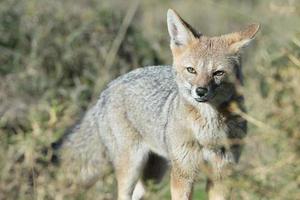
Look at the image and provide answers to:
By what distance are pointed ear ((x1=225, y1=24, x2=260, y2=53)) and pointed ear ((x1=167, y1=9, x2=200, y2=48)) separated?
0.26 metres

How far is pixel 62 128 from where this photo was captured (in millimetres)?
7816

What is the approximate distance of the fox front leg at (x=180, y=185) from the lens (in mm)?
6398

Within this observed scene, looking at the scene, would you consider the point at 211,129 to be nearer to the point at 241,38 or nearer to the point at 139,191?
the point at 241,38

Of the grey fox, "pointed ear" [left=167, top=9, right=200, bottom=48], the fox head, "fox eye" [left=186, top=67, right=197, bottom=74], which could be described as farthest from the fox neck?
"pointed ear" [left=167, top=9, right=200, bottom=48]

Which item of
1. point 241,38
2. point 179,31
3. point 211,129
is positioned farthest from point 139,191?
point 241,38

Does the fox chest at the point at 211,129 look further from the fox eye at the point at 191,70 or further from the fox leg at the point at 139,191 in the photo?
the fox leg at the point at 139,191

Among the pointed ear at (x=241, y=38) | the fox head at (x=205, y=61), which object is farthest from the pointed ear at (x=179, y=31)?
the pointed ear at (x=241, y=38)

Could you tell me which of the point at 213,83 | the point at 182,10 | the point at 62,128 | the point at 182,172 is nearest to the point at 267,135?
the point at 213,83

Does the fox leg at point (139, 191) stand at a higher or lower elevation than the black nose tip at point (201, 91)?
lower

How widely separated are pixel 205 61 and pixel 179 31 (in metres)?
0.43

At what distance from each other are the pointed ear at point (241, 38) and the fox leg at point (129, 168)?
4.28 feet

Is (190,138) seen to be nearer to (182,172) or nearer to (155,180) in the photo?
(182,172)

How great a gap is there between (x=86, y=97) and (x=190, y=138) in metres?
3.77

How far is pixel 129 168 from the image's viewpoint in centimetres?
713
